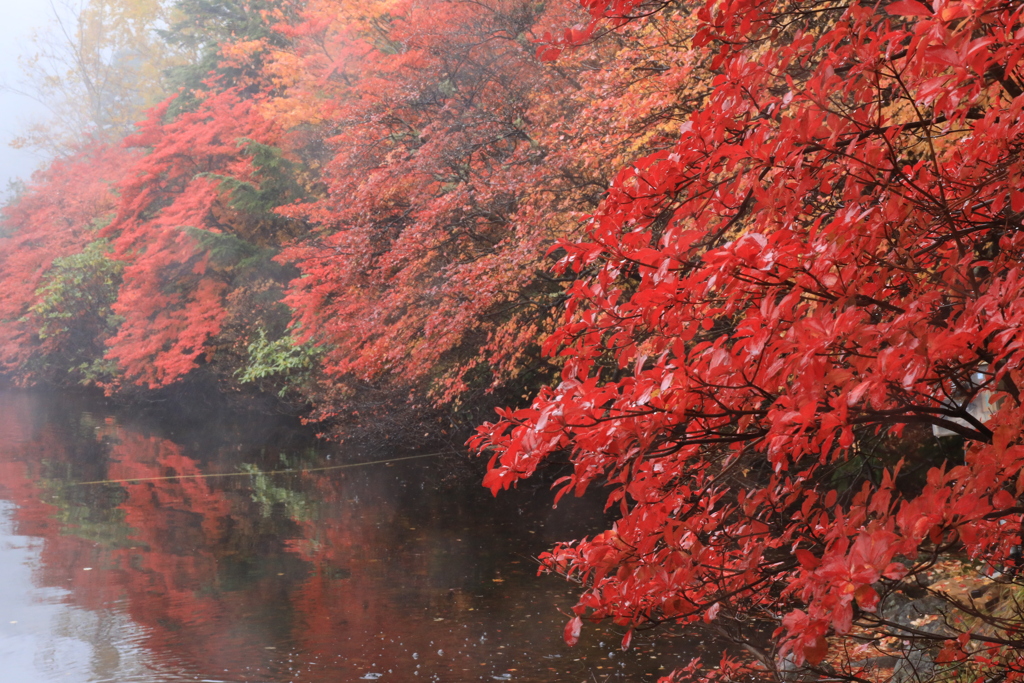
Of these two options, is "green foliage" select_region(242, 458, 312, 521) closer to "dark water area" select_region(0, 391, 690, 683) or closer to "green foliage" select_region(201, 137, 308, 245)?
"dark water area" select_region(0, 391, 690, 683)

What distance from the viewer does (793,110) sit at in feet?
19.2

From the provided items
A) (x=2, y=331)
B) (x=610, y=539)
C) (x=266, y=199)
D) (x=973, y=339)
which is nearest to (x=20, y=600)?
(x=610, y=539)

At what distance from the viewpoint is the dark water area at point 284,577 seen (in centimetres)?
637

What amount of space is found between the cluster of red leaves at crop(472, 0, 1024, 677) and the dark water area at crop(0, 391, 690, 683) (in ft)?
12.5

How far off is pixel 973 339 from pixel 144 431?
848 inches

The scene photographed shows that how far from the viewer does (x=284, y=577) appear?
893 centimetres

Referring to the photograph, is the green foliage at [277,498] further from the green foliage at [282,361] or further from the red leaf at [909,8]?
the red leaf at [909,8]

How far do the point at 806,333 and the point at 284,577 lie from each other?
27.6 feet

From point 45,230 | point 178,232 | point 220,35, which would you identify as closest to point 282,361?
point 178,232

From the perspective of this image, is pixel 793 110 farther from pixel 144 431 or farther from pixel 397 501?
pixel 144 431

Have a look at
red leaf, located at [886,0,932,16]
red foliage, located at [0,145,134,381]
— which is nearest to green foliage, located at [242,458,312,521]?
red leaf, located at [886,0,932,16]

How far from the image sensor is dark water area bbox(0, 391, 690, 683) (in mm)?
6371

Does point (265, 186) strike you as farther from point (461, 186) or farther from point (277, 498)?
point (461, 186)

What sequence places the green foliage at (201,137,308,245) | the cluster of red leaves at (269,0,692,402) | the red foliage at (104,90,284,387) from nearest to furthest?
the cluster of red leaves at (269,0,692,402) → the green foliage at (201,137,308,245) → the red foliage at (104,90,284,387)
